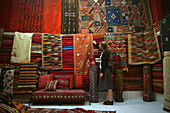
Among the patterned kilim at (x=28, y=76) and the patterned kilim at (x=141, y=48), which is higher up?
the patterned kilim at (x=141, y=48)

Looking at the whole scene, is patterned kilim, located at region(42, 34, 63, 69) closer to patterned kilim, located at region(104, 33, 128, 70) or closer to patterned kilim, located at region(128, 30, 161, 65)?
patterned kilim, located at region(104, 33, 128, 70)

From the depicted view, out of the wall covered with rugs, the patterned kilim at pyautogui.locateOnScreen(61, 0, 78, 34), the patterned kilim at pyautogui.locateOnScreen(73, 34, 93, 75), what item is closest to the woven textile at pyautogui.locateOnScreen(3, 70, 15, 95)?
the wall covered with rugs

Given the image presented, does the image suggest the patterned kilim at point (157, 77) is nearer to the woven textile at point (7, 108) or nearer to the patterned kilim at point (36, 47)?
the woven textile at point (7, 108)

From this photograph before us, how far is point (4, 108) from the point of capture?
190 cm

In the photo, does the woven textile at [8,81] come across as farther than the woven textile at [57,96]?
Yes

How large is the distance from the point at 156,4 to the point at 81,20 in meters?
2.72

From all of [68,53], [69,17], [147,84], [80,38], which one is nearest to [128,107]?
[147,84]

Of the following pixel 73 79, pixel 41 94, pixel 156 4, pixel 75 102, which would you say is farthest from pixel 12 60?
pixel 156 4

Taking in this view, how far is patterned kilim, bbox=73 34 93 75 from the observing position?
4.14 meters

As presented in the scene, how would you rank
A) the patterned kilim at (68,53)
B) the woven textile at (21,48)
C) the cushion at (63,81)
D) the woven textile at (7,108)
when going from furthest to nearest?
1. the patterned kilim at (68,53)
2. the woven textile at (21,48)
3. the cushion at (63,81)
4. the woven textile at (7,108)

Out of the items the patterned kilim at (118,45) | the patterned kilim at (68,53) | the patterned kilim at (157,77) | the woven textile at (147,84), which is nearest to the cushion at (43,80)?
the patterned kilim at (68,53)

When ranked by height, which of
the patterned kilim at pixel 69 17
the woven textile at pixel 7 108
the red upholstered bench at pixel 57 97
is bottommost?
the red upholstered bench at pixel 57 97

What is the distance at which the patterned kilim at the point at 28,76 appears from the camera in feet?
11.4

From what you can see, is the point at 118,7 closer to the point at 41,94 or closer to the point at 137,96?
the point at 137,96
